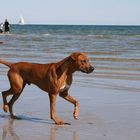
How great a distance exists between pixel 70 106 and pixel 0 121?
1.66m

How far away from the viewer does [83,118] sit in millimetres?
7645

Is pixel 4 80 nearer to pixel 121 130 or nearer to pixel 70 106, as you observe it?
pixel 70 106

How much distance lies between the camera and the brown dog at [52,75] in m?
7.32

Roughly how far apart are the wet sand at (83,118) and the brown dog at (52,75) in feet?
0.97

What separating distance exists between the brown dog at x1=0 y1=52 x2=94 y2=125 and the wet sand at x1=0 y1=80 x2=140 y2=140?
29 centimetres

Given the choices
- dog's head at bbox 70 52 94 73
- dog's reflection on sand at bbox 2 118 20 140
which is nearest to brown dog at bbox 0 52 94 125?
dog's head at bbox 70 52 94 73

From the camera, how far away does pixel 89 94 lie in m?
9.95

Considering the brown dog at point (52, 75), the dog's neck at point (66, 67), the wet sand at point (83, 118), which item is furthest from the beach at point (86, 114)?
the dog's neck at point (66, 67)

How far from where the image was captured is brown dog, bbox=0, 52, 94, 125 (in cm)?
732

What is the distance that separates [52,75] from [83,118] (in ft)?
2.76

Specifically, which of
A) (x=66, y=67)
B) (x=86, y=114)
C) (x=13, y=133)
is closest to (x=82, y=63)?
(x=66, y=67)

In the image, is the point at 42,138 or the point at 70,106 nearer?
the point at 42,138

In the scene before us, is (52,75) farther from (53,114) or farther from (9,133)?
(9,133)

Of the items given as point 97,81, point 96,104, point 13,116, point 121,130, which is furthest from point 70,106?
point 97,81
